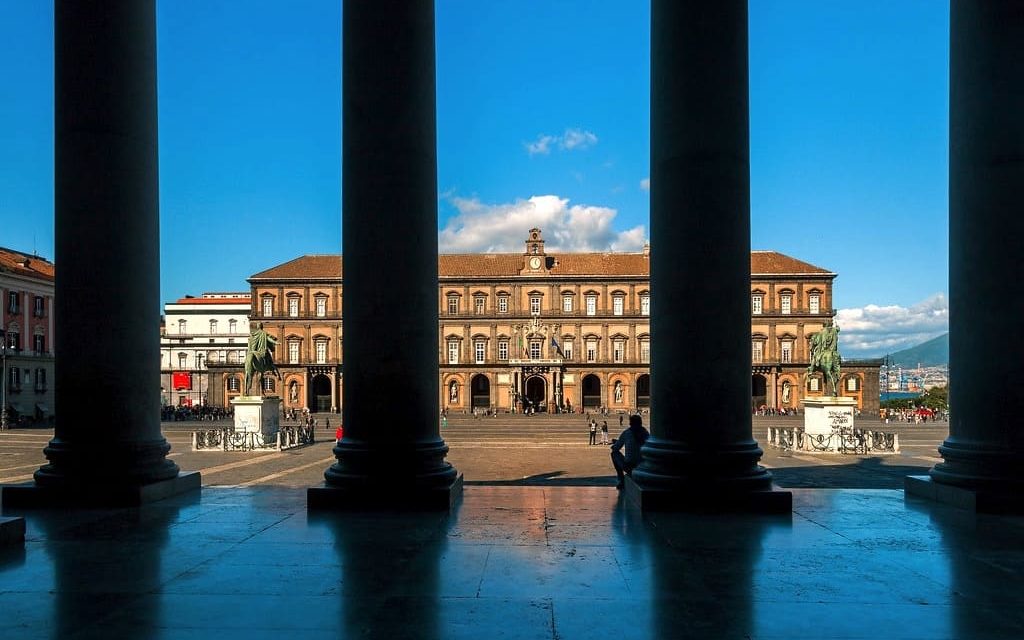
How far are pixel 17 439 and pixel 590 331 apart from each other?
2311 inches

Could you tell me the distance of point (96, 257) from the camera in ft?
30.9

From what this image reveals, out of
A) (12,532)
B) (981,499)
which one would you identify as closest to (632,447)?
(981,499)

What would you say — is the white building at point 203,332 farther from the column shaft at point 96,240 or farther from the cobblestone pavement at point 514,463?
the column shaft at point 96,240

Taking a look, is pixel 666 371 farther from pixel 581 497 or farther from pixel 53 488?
pixel 53 488

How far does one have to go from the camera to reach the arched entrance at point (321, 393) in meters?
88.3

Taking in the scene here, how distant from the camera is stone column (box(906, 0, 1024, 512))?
9078 mm

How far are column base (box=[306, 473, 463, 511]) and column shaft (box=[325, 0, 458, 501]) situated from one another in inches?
1.9

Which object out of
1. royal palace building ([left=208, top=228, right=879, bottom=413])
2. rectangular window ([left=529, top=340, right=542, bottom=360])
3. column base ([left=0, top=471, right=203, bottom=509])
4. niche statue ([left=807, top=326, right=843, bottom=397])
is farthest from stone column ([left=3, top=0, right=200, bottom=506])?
rectangular window ([left=529, top=340, right=542, bottom=360])

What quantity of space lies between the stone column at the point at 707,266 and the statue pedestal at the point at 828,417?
27029mm

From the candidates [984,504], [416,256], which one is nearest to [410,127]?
[416,256]

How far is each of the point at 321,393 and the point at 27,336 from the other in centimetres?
3286

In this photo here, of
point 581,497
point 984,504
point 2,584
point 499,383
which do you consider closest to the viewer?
point 2,584

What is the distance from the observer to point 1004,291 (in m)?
9.14

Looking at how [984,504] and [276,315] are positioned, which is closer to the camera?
[984,504]
